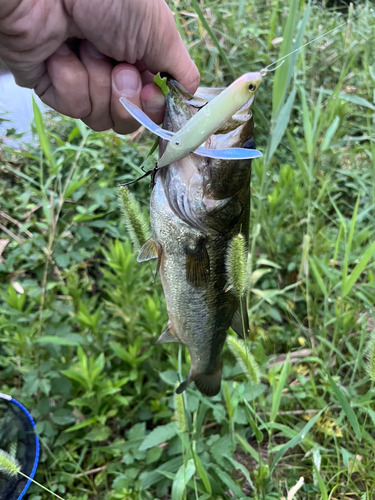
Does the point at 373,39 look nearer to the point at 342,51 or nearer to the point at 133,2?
the point at 342,51

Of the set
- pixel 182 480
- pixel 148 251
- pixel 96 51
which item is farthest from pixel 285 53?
pixel 182 480

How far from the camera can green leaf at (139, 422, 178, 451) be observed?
4.79 ft

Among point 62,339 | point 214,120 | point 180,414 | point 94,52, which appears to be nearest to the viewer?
point 214,120

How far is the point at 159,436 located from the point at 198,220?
0.93m

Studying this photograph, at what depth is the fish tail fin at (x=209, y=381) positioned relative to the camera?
4.86 feet

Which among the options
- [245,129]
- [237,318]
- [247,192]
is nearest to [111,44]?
[245,129]

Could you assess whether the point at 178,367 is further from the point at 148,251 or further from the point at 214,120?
the point at 214,120

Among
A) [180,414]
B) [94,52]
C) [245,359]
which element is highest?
[94,52]

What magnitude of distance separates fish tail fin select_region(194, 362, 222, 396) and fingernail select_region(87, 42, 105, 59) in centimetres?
130

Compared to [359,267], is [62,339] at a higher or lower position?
higher

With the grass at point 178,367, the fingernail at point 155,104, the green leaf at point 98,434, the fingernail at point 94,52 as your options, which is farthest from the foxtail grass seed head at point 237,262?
the green leaf at point 98,434

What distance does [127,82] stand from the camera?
1318mm

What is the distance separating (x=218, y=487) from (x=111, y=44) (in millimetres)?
1730

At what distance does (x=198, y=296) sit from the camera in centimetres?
130
